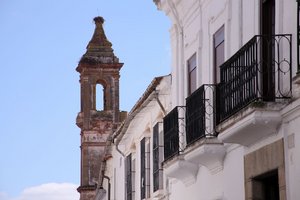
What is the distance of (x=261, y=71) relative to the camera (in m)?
12.4

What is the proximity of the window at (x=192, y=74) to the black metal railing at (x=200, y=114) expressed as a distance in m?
1.34

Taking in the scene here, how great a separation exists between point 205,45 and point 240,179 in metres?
3.01

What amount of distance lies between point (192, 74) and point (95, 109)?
106 ft

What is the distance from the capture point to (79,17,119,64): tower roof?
1969 inches

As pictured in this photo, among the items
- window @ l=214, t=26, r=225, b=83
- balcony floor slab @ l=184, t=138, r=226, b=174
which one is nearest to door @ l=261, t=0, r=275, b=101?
balcony floor slab @ l=184, t=138, r=226, b=174

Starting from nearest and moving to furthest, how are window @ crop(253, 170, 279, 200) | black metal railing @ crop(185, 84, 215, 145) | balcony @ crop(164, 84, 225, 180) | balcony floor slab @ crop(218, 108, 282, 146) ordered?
1. balcony floor slab @ crop(218, 108, 282, 146)
2. window @ crop(253, 170, 279, 200)
3. balcony @ crop(164, 84, 225, 180)
4. black metal railing @ crop(185, 84, 215, 145)

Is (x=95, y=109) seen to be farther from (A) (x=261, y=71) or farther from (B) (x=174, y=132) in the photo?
(A) (x=261, y=71)

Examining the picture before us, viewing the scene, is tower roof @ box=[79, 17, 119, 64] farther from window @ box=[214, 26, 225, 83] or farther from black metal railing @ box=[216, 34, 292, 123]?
black metal railing @ box=[216, 34, 292, 123]

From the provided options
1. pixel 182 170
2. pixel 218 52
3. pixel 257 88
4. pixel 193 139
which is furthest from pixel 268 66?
pixel 182 170

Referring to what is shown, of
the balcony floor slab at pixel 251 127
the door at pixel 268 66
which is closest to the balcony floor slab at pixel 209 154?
the balcony floor slab at pixel 251 127

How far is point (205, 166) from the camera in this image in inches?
615

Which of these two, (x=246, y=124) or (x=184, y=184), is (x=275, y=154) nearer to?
(x=246, y=124)

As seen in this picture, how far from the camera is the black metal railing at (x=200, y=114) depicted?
15111 mm

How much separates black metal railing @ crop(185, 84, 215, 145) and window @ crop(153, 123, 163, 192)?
5.75 meters
